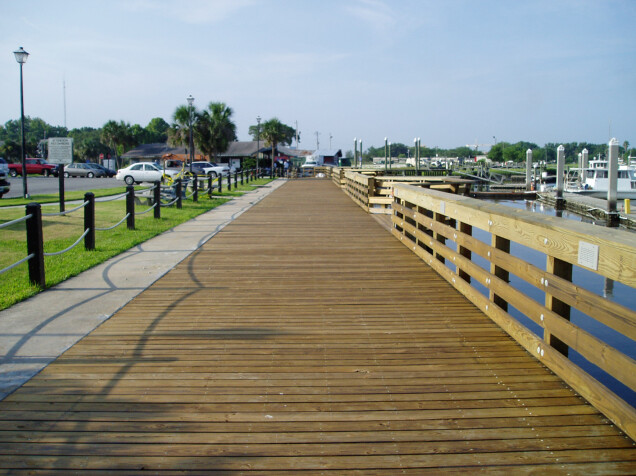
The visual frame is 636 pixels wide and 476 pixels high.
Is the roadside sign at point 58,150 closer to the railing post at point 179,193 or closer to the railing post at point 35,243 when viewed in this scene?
the railing post at point 179,193

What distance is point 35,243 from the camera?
22.8 ft

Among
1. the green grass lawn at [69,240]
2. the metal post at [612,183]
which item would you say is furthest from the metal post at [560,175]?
the green grass lawn at [69,240]

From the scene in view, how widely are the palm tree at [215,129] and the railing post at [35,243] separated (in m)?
62.2

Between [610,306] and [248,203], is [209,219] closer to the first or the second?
[248,203]

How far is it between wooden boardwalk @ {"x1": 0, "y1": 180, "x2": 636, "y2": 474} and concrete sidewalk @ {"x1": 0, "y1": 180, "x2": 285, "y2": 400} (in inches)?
7.2

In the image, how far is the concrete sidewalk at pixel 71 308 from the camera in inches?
183

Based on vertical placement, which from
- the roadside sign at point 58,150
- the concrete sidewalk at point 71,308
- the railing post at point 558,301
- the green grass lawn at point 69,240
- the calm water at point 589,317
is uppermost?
the roadside sign at point 58,150

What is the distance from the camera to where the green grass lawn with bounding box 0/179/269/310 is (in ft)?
24.7

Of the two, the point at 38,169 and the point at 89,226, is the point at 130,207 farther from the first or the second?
the point at 38,169

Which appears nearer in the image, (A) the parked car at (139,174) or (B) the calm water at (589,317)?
(B) the calm water at (589,317)

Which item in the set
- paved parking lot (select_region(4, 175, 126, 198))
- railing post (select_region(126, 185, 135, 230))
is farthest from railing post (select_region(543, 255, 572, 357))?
paved parking lot (select_region(4, 175, 126, 198))

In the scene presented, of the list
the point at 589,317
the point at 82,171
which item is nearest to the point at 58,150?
the point at 589,317

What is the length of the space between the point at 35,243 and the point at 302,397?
458cm

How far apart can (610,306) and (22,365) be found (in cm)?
420
